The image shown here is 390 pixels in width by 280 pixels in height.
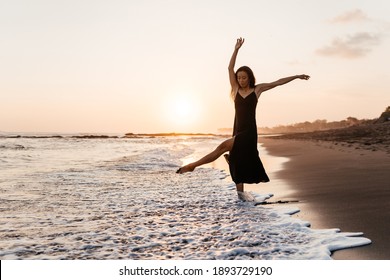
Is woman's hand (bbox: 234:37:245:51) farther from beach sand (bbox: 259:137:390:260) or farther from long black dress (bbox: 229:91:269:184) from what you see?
beach sand (bbox: 259:137:390:260)

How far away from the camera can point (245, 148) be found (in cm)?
652

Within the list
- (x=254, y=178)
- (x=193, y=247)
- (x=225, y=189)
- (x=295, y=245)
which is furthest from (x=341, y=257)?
(x=225, y=189)

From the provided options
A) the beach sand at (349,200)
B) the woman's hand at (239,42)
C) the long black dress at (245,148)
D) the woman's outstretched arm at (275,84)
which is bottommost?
the beach sand at (349,200)

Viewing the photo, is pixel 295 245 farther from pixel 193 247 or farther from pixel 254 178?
pixel 254 178

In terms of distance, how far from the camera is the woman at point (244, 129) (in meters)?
6.37

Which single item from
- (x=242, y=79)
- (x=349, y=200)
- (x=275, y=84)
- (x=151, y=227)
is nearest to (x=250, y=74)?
(x=242, y=79)

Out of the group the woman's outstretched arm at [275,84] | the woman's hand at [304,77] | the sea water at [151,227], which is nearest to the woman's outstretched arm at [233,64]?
the woman's outstretched arm at [275,84]

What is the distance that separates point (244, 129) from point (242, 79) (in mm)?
846

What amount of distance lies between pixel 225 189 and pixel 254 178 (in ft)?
5.12

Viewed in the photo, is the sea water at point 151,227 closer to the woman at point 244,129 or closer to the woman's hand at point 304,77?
the woman at point 244,129

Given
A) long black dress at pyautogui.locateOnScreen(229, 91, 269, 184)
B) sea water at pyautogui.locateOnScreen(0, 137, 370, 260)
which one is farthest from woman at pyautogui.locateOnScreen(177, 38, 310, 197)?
sea water at pyautogui.locateOnScreen(0, 137, 370, 260)

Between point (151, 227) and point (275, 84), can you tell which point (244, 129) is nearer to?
point (275, 84)

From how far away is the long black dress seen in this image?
6.45 metres

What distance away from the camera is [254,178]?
654cm
